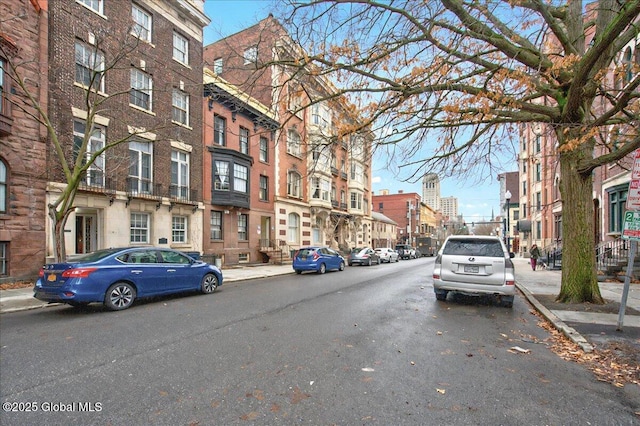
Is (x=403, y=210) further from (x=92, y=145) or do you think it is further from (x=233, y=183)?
(x=92, y=145)

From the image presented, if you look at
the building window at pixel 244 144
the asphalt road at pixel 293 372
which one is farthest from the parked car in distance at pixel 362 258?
the asphalt road at pixel 293 372

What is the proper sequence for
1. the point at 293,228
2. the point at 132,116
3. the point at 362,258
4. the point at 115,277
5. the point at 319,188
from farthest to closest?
the point at 319,188, the point at 293,228, the point at 362,258, the point at 132,116, the point at 115,277

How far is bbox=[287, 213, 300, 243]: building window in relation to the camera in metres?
27.4

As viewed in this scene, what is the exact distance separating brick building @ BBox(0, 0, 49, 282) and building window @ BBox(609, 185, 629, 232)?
24910mm

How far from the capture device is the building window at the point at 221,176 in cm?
2061

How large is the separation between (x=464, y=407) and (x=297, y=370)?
6.35ft

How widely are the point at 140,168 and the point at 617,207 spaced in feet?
77.6

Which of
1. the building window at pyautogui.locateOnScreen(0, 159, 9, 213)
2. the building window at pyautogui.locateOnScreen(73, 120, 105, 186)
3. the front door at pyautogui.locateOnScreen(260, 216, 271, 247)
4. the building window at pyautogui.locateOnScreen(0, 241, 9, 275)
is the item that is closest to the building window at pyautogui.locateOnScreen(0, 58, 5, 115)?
the building window at pyautogui.locateOnScreen(0, 159, 9, 213)

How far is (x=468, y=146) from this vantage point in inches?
362

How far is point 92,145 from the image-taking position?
14.5m

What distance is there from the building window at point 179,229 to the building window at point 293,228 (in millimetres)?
9713

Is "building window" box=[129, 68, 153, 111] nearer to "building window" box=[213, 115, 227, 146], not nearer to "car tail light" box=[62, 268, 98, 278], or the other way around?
"building window" box=[213, 115, 227, 146]

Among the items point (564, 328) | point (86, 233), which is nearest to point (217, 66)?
point (564, 328)

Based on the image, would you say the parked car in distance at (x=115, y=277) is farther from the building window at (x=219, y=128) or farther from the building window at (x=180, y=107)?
the building window at (x=219, y=128)
